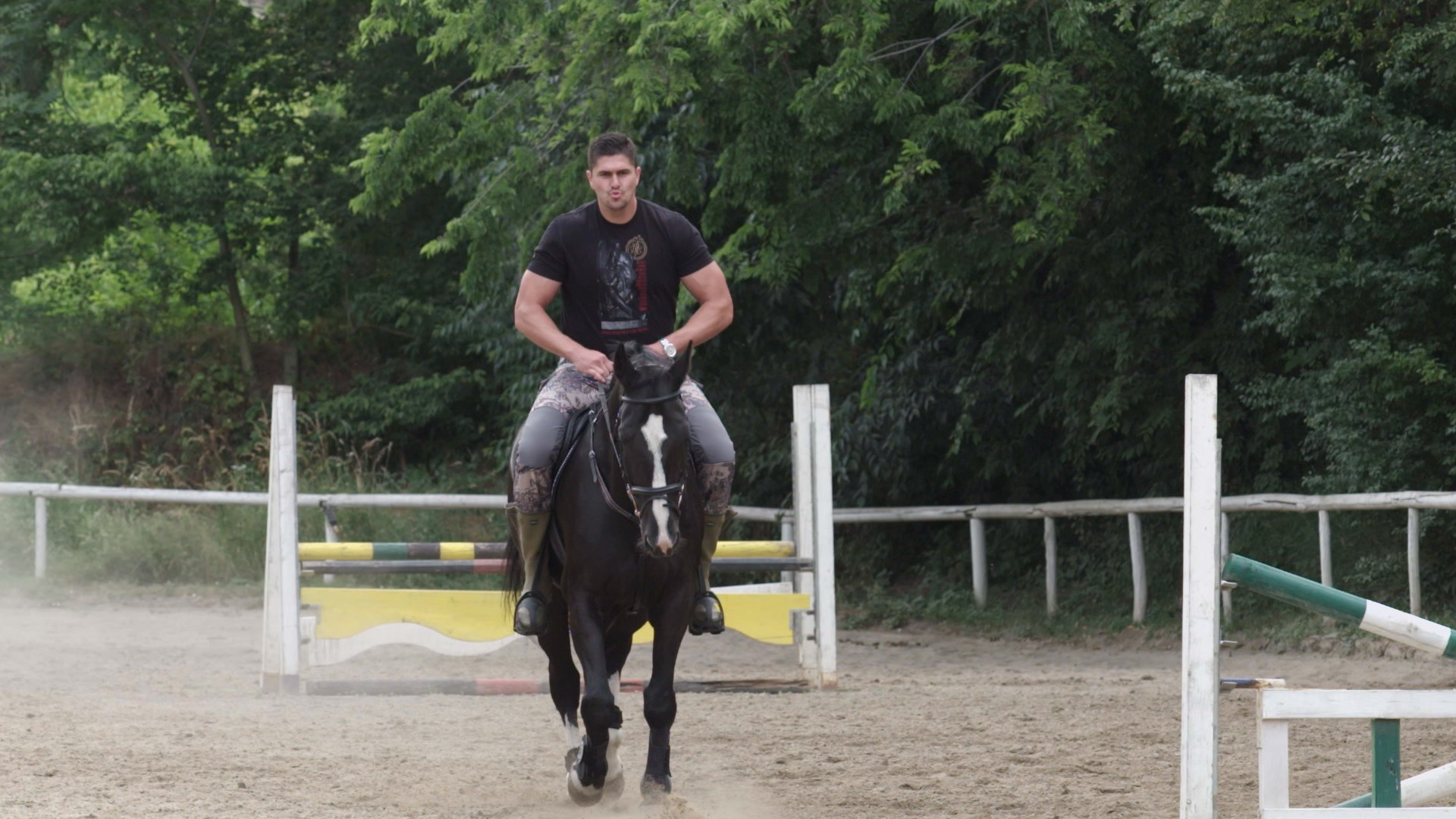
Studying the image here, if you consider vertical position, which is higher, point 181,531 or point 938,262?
point 938,262

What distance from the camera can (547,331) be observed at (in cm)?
575

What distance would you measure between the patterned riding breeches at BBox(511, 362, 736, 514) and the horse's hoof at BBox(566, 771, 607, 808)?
1.04m

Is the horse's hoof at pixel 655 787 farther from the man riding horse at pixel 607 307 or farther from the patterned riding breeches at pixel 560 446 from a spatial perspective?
the patterned riding breeches at pixel 560 446

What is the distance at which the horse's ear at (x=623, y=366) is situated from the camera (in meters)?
5.30

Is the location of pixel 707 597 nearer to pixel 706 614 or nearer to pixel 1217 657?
pixel 706 614

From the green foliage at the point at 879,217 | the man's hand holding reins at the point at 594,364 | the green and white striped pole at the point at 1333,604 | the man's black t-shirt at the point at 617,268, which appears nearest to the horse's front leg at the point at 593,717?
the man's hand holding reins at the point at 594,364

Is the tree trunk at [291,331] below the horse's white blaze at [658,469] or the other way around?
the other way around

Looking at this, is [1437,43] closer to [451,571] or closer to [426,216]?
[451,571]

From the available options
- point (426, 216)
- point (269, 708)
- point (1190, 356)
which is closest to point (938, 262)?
point (1190, 356)

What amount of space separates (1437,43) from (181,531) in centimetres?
1187

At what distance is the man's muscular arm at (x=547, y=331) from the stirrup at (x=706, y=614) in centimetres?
103

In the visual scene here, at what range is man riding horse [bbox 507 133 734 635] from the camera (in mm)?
5785

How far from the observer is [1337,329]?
10688 millimetres

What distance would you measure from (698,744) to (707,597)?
1.55 metres
